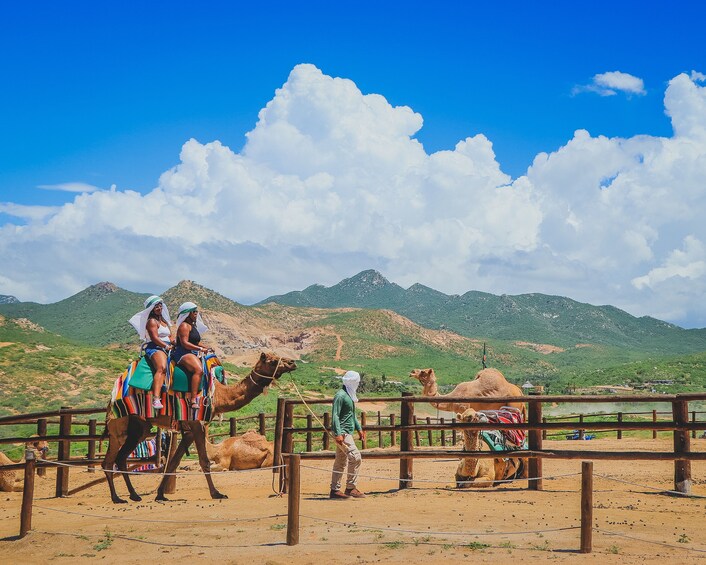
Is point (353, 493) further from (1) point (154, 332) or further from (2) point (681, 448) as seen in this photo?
(2) point (681, 448)

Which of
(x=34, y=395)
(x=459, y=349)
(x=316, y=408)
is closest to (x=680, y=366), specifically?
(x=459, y=349)

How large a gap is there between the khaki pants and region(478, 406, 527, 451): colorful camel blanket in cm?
251

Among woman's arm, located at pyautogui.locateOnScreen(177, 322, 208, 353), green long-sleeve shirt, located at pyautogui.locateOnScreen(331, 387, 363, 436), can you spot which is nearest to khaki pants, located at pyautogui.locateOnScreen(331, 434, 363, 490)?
green long-sleeve shirt, located at pyautogui.locateOnScreen(331, 387, 363, 436)

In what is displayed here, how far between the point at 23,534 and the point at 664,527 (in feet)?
24.5

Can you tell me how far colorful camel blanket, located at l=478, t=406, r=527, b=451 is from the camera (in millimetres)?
13086

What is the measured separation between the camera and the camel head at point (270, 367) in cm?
1280

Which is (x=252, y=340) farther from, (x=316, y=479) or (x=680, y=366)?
(x=316, y=479)

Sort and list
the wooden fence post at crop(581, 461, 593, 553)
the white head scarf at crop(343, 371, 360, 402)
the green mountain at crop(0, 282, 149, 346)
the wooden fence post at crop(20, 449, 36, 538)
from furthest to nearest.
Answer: the green mountain at crop(0, 282, 149, 346) → the white head scarf at crop(343, 371, 360, 402) → the wooden fence post at crop(20, 449, 36, 538) → the wooden fence post at crop(581, 461, 593, 553)

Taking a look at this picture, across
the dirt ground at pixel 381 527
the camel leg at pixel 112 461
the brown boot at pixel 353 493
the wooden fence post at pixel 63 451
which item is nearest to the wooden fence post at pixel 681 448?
the dirt ground at pixel 381 527

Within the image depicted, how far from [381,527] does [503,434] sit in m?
4.65

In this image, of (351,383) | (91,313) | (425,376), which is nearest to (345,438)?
(351,383)

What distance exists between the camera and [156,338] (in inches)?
472

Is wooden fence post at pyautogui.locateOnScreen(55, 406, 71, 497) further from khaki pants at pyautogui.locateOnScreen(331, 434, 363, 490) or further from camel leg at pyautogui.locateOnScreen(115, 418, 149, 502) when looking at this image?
khaki pants at pyautogui.locateOnScreen(331, 434, 363, 490)

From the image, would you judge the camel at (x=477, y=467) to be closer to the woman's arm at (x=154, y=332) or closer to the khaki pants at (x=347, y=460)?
the khaki pants at (x=347, y=460)
